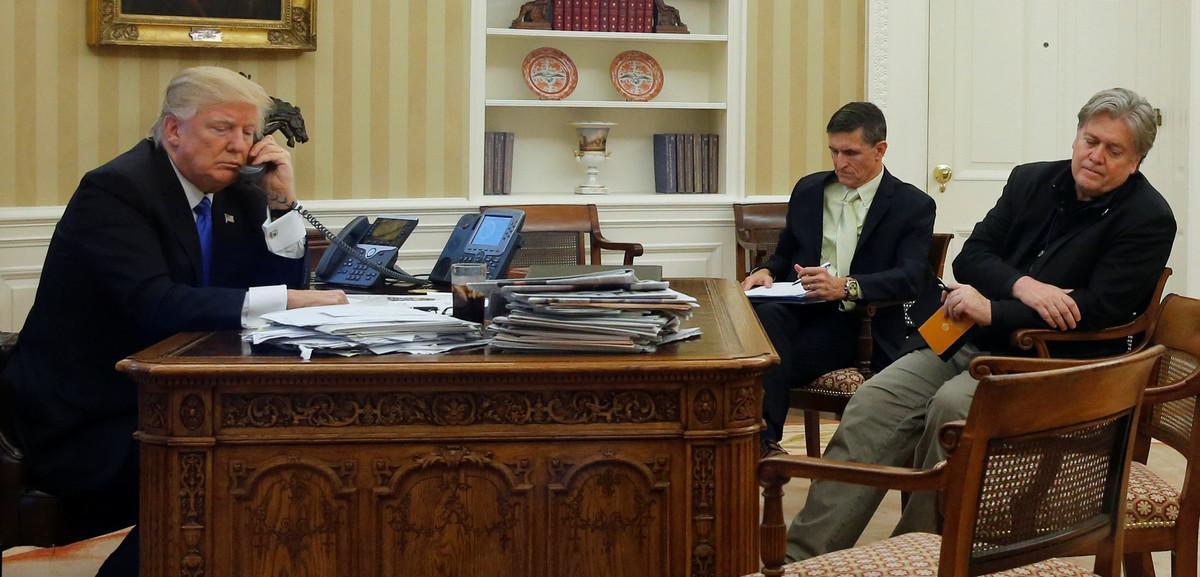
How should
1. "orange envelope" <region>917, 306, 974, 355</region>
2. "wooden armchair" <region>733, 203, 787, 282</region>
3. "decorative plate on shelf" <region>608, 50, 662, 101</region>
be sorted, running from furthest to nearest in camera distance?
"decorative plate on shelf" <region>608, 50, 662, 101</region>
"wooden armchair" <region>733, 203, 787, 282</region>
"orange envelope" <region>917, 306, 974, 355</region>

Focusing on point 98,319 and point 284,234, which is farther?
point 284,234

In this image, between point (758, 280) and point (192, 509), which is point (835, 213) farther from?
point (192, 509)

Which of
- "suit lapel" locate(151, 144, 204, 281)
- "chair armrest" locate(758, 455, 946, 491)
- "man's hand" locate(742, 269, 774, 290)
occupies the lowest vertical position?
"chair armrest" locate(758, 455, 946, 491)

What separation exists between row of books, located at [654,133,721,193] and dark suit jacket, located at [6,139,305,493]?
11.0 feet

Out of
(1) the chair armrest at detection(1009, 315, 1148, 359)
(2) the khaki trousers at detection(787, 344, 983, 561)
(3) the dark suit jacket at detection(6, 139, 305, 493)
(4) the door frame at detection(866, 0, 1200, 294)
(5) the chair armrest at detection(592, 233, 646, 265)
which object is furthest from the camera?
(4) the door frame at detection(866, 0, 1200, 294)

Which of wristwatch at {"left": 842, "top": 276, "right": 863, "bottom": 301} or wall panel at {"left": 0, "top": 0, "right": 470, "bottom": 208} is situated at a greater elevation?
wall panel at {"left": 0, "top": 0, "right": 470, "bottom": 208}

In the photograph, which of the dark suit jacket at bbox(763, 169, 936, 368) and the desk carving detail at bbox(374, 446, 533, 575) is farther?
the dark suit jacket at bbox(763, 169, 936, 368)

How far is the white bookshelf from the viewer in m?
5.31

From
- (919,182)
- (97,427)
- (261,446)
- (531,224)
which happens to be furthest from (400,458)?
(919,182)

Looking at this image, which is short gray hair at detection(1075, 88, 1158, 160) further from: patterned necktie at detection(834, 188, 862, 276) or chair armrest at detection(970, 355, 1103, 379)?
patterned necktie at detection(834, 188, 862, 276)

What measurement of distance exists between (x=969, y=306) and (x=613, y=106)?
2559mm

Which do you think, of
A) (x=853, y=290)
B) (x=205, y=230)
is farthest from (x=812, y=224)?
(x=205, y=230)

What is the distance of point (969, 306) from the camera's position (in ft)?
9.98

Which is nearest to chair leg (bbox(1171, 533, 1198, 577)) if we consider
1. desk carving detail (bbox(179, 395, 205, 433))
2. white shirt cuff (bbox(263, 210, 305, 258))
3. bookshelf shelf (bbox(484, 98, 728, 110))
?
desk carving detail (bbox(179, 395, 205, 433))
